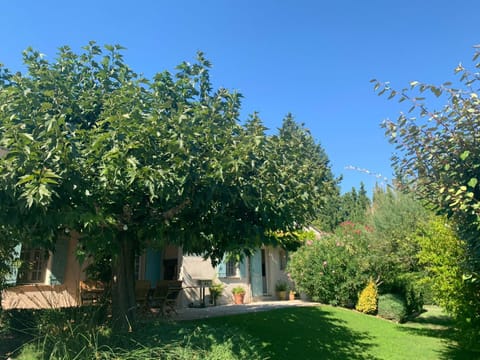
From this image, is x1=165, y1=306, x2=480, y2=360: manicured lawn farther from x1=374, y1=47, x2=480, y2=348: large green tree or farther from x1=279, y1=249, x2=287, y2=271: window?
x1=279, y1=249, x2=287, y2=271: window

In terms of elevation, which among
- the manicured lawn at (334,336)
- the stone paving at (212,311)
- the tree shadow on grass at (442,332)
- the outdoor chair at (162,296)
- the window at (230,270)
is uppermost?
the window at (230,270)

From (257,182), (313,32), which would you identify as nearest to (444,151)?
(257,182)

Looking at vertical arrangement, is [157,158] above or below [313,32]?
below

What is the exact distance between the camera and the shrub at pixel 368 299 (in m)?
14.3

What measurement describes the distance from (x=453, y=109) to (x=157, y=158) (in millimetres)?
4164

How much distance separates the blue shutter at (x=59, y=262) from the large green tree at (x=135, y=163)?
4976mm

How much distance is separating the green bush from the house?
20.5 ft

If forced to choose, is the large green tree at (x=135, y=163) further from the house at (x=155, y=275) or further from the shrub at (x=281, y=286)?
the shrub at (x=281, y=286)

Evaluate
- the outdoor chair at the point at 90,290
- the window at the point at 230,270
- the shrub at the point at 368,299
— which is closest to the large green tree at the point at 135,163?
the outdoor chair at the point at 90,290

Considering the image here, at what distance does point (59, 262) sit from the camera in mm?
11016

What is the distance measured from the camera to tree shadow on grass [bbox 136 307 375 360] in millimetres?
5570

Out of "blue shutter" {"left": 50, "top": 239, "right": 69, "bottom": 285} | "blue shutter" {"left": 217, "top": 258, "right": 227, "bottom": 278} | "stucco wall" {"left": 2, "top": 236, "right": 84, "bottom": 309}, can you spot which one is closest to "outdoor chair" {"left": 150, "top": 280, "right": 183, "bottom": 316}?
"stucco wall" {"left": 2, "top": 236, "right": 84, "bottom": 309}

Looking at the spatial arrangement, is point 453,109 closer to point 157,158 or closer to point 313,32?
point 157,158

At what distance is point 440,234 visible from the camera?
25.3 feet
